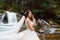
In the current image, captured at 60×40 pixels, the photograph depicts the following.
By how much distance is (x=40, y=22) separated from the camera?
505 inches

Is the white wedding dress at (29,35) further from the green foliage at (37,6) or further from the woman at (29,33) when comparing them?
the green foliage at (37,6)

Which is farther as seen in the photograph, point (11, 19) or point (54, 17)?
point (54, 17)

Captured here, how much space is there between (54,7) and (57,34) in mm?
3154

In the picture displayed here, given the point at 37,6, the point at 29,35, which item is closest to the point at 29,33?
the point at 29,35

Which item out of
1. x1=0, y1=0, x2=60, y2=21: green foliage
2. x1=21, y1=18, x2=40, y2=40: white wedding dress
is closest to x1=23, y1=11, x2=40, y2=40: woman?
x1=21, y1=18, x2=40, y2=40: white wedding dress

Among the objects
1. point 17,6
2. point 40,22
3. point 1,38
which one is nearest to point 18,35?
point 1,38

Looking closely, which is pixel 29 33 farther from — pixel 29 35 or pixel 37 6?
pixel 37 6

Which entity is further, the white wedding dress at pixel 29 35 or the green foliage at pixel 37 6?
the green foliage at pixel 37 6

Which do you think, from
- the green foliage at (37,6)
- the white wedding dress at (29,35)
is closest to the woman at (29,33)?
the white wedding dress at (29,35)

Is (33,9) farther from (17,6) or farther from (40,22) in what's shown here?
(40,22)

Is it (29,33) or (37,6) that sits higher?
(29,33)

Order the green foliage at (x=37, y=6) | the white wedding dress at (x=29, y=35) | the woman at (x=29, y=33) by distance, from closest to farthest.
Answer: the woman at (x=29, y=33), the white wedding dress at (x=29, y=35), the green foliage at (x=37, y=6)

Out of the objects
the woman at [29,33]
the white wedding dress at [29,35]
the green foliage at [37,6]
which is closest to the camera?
the woman at [29,33]

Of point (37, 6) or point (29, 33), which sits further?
point (37, 6)
